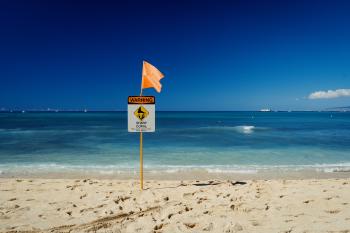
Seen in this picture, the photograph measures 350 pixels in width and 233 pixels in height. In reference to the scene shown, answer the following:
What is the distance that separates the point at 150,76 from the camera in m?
7.30

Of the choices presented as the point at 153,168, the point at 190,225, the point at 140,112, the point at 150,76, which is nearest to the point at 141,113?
the point at 140,112

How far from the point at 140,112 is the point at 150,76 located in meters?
1.04

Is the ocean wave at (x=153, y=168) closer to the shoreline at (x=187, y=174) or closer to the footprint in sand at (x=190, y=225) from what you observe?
the shoreline at (x=187, y=174)

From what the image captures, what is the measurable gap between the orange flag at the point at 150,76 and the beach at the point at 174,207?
290 centimetres

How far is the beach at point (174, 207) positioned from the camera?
4.84 metres

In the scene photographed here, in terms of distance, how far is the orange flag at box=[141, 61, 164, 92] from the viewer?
23.8 ft

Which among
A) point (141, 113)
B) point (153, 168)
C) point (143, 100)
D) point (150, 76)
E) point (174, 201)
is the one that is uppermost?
point (150, 76)

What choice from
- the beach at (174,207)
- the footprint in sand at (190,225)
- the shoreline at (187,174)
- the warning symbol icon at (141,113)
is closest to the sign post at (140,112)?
the warning symbol icon at (141,113)

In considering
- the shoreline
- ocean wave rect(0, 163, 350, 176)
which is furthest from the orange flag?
ocean wave rect(0, 163, 350, 176)

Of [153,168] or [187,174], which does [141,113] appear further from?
[153,168]

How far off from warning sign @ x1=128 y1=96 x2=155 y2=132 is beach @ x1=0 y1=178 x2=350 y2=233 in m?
1.81

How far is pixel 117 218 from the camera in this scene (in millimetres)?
5277

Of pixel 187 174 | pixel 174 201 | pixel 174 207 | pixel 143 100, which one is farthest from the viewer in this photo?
pixel 187 174

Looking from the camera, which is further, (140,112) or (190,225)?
(140,112)
